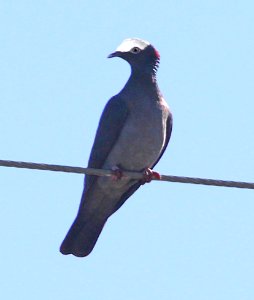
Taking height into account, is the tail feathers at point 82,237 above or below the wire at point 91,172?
above

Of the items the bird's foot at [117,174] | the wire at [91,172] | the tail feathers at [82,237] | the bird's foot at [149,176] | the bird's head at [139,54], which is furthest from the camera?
the bird's head at [139,54]

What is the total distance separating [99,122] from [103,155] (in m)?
0.39

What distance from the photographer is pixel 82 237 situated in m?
11.3

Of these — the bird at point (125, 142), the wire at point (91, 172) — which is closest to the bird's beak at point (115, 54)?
the bird at point (125, 142)

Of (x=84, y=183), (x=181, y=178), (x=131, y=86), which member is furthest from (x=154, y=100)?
(x=181, y=178)

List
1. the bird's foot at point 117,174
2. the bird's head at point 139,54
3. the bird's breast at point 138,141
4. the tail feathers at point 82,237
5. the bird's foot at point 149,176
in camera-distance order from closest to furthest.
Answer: the bird's foot at point 117,174, the bird's foot at point 149,176, the bird's breast at point 138,141, the tail feathers at point 82,237, the bird's head at point 139,54

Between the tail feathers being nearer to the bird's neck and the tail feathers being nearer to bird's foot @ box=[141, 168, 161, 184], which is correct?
bird's foot @ box=[141, 168, 161, 184]

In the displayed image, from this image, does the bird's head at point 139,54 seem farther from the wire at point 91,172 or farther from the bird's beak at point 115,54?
the wire at point 91,172

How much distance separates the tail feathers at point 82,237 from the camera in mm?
11266

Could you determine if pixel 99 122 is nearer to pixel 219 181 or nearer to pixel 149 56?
pixel 149 56

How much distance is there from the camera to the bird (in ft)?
35.8

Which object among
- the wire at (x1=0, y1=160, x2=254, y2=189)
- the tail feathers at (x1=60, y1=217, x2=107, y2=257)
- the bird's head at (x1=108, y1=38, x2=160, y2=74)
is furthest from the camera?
the bird's head at (x1=108, y1=38, x2=160, y2=74)

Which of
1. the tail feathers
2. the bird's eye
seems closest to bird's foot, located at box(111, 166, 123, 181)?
the tail feathers

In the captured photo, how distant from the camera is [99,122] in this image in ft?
36.8
